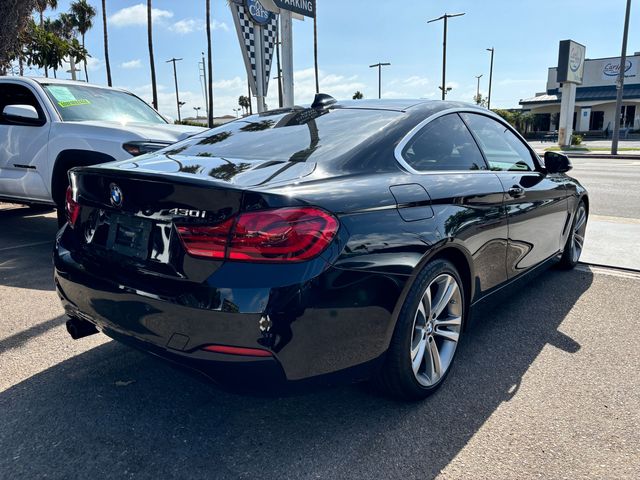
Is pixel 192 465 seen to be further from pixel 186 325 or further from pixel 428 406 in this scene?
pixel 428 406

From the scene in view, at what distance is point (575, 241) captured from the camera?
4.82m

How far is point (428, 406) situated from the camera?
8.13 ft

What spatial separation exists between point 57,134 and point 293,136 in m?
3.73

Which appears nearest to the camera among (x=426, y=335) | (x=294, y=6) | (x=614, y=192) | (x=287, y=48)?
(x=426, y=335)

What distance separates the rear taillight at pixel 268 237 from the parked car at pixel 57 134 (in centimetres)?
337

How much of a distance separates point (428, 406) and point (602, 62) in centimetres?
Answer: 5798

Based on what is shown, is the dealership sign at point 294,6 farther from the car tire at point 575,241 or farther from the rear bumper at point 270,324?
the rear bumper at point 270,324

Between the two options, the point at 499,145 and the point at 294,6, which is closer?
the point at 499,145

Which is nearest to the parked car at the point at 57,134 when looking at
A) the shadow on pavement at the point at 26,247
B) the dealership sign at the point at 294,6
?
→ the shadow on pavement at the point at 26,247

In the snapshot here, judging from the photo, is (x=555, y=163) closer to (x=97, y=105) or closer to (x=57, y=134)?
(x=57, y=134)

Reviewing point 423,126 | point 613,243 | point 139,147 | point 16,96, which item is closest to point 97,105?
point 16,96

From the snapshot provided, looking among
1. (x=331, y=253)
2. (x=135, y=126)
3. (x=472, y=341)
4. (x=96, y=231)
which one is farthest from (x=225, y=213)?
(x=135, y=126)

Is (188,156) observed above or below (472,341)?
above

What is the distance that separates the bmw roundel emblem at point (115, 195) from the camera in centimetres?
221
